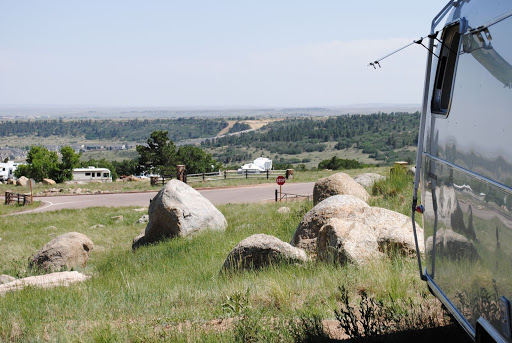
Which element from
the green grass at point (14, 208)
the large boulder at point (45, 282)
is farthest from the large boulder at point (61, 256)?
the green grass at point (14, 208)

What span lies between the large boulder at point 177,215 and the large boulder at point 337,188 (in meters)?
3.01

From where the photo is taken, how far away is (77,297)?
6.73 metres

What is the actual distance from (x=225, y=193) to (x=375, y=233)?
24454 mm

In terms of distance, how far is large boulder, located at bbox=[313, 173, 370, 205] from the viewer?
1316cm

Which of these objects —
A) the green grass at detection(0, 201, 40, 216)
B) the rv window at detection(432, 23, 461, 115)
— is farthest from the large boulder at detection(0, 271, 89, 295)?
the green grass at detection(0, 201, 40, 216)

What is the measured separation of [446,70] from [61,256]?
10989mm

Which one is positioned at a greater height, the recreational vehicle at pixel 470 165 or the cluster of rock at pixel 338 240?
the recreational vehicle at pixel 470 165

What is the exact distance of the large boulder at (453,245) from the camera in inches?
139

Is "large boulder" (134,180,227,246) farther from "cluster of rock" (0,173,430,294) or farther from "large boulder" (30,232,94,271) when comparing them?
"large boulder" (30,232,94,271)

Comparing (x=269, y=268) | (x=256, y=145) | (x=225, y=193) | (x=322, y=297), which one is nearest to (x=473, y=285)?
(x=322, y=297)

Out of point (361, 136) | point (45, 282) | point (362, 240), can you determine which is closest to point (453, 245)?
point (362, 240)

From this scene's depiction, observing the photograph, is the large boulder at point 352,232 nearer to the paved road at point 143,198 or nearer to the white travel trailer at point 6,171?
→ the paved road at point 143,198

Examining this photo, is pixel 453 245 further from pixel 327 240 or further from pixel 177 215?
pixel 177 215

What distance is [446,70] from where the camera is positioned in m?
4.28
